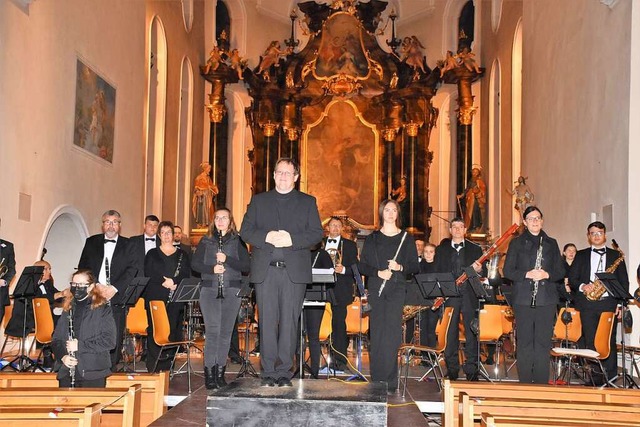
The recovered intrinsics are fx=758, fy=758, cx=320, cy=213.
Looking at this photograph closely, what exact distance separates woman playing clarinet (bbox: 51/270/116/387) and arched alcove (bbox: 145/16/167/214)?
1089 cm

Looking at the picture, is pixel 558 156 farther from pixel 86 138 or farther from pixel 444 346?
pixel 86 138

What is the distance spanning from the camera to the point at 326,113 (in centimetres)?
2147

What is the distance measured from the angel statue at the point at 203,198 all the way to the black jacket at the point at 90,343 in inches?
509

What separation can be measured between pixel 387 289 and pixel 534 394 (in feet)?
6.09

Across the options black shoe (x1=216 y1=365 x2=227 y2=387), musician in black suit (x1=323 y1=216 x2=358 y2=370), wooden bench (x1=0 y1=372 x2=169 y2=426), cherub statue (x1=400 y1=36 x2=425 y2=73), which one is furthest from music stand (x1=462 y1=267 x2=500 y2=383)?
cherub statue (x1=400 y1=36 x2=425 y2=73)

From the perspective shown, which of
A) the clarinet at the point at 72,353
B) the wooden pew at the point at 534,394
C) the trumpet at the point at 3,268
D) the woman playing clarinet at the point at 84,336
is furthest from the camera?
the trumpet at the point at 3,268

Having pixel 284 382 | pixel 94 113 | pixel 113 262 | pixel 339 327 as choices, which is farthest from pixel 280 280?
pixel 94 113

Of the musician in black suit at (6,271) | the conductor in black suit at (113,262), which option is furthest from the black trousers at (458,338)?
the musician in black suit at (6,271)

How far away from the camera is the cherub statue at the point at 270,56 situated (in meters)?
20.7

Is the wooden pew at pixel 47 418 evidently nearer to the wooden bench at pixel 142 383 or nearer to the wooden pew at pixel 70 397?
the wooden pew at pixel 70 397

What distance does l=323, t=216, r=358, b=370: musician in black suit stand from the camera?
8.85 metres

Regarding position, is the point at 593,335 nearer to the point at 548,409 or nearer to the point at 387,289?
the point at 387,289

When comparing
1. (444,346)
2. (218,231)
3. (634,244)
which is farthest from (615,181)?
(218,231)

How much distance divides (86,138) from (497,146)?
10264 mm
